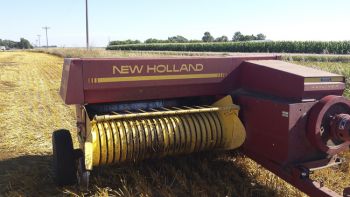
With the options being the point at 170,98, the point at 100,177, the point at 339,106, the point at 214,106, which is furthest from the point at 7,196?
the point at 339,106

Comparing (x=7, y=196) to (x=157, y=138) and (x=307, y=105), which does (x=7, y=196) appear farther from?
(x=307, y=105)

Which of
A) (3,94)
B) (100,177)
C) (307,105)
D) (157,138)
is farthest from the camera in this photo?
(3,94)

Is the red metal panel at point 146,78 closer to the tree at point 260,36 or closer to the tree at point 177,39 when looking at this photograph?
the tree at point 260,36

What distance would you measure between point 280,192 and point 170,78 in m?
1.53

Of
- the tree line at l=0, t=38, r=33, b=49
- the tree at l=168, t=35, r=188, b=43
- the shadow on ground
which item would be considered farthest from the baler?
the tree line at l=0, t=38, r=33, b=49

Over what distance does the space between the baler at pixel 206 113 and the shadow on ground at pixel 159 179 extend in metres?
0.25

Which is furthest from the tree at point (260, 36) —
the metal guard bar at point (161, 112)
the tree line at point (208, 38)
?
A: the metal guard bar at point (161, 112)

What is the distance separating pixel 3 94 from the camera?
32.1ft

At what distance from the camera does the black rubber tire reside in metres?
3.49

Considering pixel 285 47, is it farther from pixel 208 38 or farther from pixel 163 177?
pixel 208 38

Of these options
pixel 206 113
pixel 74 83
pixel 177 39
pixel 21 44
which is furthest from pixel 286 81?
pixel 21 44

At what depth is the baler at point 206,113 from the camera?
3.15 m

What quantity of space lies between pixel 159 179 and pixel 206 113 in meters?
0.83

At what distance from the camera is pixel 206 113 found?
3.86m
